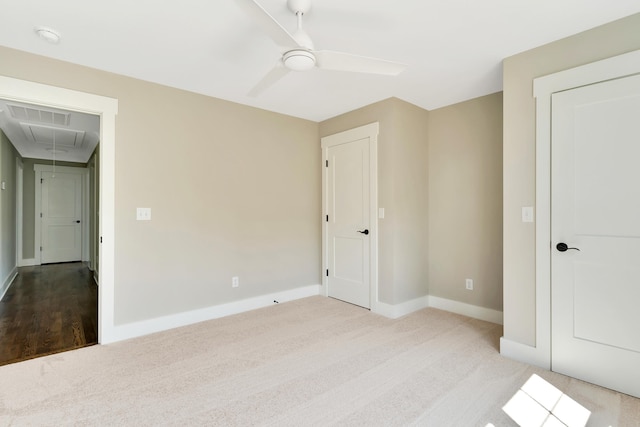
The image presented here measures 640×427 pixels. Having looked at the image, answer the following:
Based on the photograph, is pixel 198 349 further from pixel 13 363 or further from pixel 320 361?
pixel 13 363

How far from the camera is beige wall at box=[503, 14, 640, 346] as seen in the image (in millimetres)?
2395

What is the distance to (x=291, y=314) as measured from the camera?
11.7ft

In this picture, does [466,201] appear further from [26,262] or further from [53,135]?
[26,262]

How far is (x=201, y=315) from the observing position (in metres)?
3.37

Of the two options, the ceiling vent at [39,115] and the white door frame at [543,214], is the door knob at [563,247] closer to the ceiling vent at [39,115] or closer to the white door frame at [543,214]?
the white door frame at [543,214]

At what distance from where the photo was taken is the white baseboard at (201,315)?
2.90 m

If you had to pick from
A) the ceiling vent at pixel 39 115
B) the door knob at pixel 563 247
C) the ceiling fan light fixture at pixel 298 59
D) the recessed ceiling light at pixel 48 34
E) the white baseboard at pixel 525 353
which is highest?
the recessed ceiling light at pixel 48 34

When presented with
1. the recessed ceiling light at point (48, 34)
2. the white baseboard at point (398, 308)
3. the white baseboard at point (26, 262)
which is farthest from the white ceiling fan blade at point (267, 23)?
the white baseboard at point (26, 262)

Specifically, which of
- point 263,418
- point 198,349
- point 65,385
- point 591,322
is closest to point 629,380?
point 591,322

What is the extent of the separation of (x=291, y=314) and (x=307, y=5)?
2924mm

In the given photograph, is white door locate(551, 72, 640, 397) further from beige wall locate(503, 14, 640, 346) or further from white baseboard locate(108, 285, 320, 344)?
white baseboard locate(108, 285, 320, 344)

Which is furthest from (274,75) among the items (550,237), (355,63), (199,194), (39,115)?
(39,115)

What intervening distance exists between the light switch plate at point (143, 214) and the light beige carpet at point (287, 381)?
1110 mm

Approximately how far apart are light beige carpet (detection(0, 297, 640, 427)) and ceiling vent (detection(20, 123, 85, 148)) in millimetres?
3711
